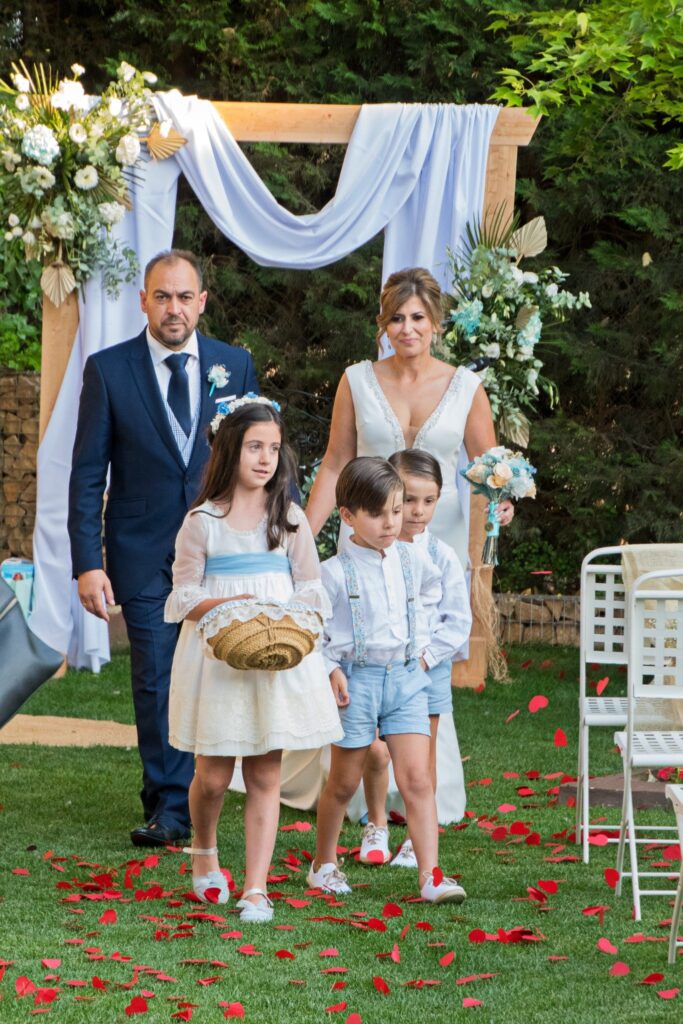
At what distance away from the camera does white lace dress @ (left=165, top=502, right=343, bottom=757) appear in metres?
4.25

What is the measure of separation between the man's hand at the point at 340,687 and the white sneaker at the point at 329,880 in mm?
490

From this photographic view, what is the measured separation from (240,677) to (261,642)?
0.31 m

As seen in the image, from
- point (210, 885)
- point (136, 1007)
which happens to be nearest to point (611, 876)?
point (210, 885)

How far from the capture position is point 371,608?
457cm

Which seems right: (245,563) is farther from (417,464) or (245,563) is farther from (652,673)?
(652,673)

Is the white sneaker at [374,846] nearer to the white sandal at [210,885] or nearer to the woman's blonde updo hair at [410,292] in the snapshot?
the white sandal at [210,885]

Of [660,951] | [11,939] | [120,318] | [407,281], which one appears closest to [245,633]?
[11,939]

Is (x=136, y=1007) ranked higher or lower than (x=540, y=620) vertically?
lower

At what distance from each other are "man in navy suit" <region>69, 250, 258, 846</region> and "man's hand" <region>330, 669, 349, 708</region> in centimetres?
96

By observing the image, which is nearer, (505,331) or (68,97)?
(505,331)

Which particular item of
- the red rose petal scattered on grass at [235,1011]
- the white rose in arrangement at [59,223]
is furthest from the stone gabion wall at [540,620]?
the red rose petal scattered on grass at [235,1011]

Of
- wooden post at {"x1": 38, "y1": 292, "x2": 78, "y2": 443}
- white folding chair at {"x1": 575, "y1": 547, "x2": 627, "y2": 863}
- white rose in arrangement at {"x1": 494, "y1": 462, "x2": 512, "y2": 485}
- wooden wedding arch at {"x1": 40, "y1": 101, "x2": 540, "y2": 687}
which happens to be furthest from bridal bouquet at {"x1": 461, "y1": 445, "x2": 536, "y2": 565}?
wooden post at {"x1": 38, "y1": 292, "x2": 78, "y2": 443}

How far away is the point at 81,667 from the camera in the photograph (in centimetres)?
933

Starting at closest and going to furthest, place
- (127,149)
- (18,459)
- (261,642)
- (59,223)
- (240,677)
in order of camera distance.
Answer: (261,642)
(240,677)
(127,149)
(59,223)
(18,459)
